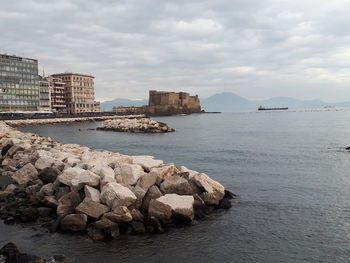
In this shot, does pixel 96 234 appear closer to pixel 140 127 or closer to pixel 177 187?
pixel 177 187

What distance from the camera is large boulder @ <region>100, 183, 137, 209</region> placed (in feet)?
37.4

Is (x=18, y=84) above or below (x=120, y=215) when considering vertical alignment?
above

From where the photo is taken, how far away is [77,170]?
13.6 metres

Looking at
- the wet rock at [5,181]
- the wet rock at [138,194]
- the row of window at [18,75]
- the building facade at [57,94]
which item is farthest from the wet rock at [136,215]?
the building facade at [57,94]

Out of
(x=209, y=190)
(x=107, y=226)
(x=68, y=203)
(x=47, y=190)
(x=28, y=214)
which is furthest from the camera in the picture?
(x=47, y=190)

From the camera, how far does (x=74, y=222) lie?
1094 cm

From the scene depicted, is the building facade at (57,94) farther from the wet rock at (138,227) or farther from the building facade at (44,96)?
the wet rock at (138,227)

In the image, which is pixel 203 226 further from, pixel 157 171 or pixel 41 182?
pixel 41 182

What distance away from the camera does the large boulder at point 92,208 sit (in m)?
11.2

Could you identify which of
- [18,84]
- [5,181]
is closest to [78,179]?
[5,181]

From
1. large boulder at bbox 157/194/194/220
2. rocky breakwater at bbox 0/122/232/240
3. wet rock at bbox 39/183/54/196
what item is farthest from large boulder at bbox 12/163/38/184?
large boulder at bbox 157/194/194/220

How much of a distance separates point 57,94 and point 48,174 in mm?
134443

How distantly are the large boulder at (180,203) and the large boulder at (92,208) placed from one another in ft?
6.12

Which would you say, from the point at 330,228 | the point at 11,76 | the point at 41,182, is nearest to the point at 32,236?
the point at 41,182
